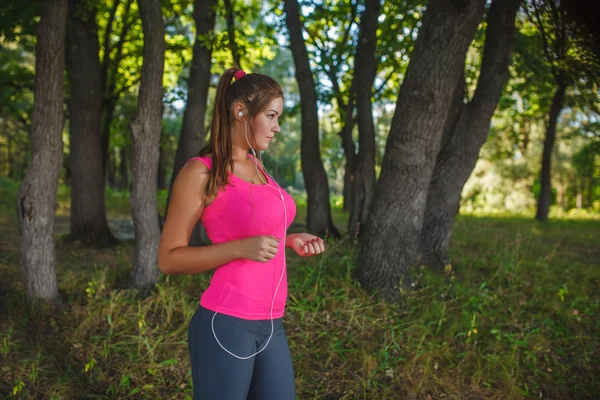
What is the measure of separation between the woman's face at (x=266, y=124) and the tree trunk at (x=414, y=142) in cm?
340

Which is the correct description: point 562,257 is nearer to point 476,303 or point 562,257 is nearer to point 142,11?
point 476,303

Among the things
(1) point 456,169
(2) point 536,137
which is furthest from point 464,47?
(2) point 536,137

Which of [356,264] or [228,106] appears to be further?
[356,264]

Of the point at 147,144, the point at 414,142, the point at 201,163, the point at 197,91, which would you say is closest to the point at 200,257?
Result: the point at 201,163

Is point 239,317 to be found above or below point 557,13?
below

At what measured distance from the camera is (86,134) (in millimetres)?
8023

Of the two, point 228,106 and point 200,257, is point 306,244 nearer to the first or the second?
point 200,257

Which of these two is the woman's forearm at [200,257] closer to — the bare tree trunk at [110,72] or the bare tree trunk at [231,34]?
the bare tree trunk at [231,34]

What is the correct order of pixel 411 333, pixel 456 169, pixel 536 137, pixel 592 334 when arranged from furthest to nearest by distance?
1. pixel 536 137
2. pixel 456 169
3. pixel 592 334
4. pixel 411 333

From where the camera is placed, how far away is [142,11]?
17.6ft

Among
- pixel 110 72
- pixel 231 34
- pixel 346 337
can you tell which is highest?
pixel 110 72

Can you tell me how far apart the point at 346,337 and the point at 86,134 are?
18.7ft

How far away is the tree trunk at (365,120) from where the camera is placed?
8062 millimetres

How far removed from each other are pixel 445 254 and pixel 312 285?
202 cm
